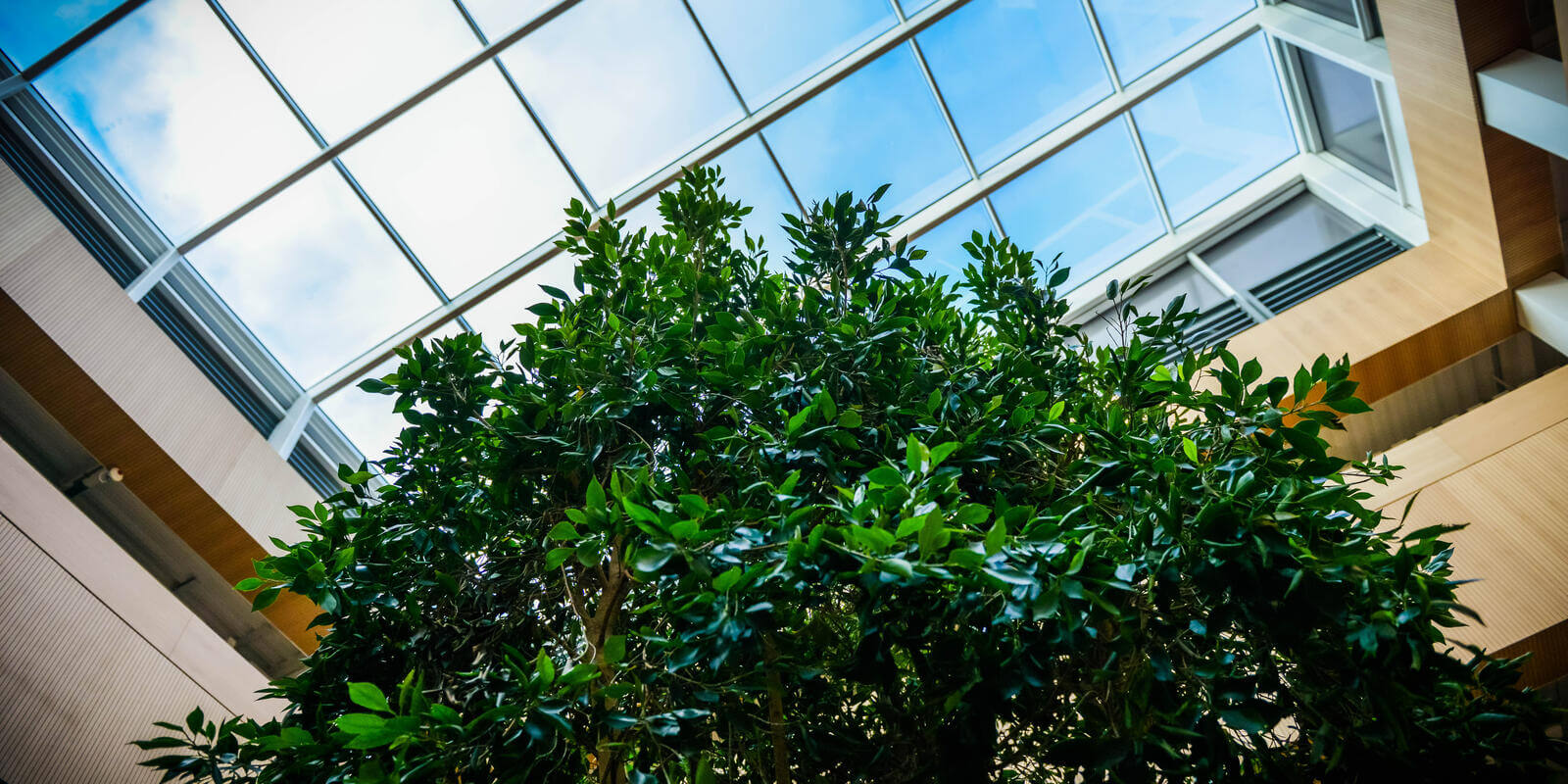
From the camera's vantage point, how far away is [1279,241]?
326 inches

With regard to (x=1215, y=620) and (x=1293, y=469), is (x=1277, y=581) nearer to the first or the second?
(x=1215, y=620)

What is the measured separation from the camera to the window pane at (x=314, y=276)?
7.00 metres

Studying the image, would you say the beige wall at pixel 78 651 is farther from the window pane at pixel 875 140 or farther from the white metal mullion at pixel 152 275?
the window pane at pixel 875 140

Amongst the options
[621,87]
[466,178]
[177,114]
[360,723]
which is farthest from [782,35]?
[360,723]

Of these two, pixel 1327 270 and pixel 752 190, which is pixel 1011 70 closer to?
pixel 752 190

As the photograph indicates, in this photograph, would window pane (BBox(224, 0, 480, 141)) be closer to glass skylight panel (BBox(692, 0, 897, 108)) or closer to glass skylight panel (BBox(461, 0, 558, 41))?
glass skylight panel (BBox(461, 0, 558, 41))

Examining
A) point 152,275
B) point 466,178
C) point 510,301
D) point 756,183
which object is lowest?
point 152,275

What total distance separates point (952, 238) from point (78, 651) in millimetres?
7342

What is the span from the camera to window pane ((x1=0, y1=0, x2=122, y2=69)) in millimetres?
5883

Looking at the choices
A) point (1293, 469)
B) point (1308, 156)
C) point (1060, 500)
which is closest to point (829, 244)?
point (1060, 500)

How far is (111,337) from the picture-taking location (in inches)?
234

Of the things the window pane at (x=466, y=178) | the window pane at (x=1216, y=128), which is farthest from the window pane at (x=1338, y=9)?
the window pane at (x=466, y=178)

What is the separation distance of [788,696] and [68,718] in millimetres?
4104

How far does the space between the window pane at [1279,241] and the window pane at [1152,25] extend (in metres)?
1.93
